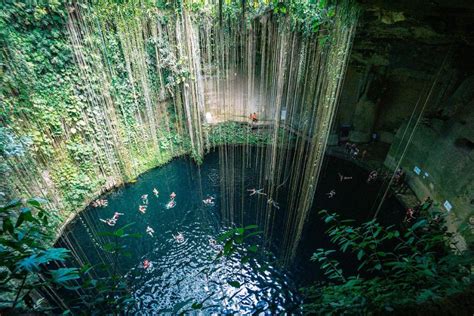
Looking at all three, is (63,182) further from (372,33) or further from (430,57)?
(430,57)

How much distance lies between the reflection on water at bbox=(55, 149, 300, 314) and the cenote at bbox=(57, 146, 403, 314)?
0.05ft

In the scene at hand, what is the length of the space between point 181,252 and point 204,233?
0.61 m

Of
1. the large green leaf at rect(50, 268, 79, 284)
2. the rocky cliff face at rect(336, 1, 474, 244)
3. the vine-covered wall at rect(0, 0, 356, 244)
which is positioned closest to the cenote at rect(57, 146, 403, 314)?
the vine-covered wall at rect(0, 0, 356, 244)

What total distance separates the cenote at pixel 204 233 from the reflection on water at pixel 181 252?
16mm

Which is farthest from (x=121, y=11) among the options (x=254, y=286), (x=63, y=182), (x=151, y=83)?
(x=254, y=286)

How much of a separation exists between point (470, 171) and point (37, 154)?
8067 mm

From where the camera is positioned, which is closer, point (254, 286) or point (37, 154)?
point (254, 286)

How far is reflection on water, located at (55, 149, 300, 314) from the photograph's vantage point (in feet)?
13.3

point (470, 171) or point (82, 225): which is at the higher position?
point (470, 171)

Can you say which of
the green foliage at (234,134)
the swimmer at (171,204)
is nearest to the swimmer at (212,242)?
the swimmer at (171,204)

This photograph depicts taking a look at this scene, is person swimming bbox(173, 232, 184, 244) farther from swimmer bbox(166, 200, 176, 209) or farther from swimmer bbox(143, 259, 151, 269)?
swimmer bbox(166, 200, 176, 209)

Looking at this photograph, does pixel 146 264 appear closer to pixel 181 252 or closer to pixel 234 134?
pixel 181 252

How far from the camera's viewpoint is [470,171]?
14.6ft

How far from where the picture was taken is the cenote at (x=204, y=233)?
4133 millimetres
